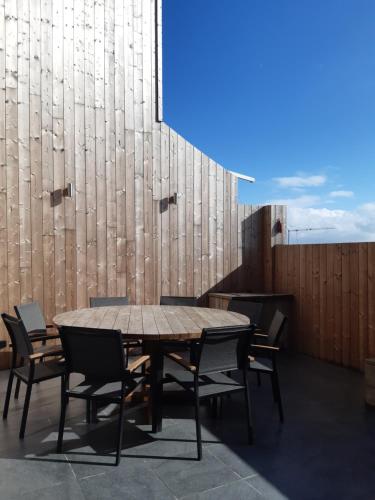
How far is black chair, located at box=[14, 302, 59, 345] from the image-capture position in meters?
3.58

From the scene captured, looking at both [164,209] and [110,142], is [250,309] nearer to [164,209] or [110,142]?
[164,209]

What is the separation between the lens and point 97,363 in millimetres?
2531

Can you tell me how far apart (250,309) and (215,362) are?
1.44 meters

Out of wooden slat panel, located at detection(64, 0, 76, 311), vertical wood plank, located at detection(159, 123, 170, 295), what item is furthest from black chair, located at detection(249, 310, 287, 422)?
wooden slat panel, located at detection(64, 0, 76, 311)

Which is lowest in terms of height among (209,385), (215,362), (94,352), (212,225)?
(209,385)

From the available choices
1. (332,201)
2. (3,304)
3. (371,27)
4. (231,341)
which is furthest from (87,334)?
(371,27)

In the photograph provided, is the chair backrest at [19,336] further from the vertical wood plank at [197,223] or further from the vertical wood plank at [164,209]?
the vertical wood plank at [197,223]

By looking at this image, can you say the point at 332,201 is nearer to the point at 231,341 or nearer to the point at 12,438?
the point at 231,341

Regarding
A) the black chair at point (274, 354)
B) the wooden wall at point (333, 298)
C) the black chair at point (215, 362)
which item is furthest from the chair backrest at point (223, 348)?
the wooden wall at point (333, 298)

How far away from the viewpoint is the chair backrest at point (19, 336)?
2893 mm

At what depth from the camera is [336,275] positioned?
476 centimetres

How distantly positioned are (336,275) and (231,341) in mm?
2593

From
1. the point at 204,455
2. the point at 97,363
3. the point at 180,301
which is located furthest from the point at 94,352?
the point at 180,301

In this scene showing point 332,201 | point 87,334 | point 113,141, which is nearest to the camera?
point 87,334
